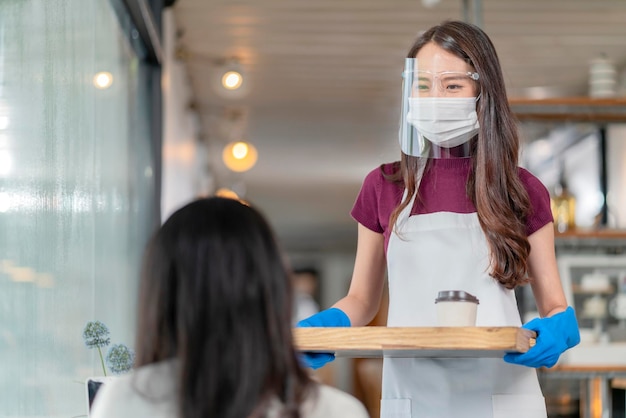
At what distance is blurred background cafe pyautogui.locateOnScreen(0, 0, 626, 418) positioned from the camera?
2.13 metres

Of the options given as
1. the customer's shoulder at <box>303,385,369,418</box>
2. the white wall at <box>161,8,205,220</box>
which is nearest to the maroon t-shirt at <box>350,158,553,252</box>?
the customer's shoulder at <box>303,385,369,418</box>

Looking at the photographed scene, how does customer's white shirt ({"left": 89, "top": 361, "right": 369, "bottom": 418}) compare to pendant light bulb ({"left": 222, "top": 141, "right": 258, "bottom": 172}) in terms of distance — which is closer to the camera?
customer's white shirt ({"left": 89, "top": 361, "right": 369, "bottom": 418})

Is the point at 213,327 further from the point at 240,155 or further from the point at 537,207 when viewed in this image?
the point at 240,155

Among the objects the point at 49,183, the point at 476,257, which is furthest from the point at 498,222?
the point at 49,183

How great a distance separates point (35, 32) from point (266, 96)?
542 centimetres

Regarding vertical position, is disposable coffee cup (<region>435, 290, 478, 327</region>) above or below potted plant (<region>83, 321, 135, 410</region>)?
above

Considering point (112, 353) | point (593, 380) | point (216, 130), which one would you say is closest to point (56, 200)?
point (112, 353)

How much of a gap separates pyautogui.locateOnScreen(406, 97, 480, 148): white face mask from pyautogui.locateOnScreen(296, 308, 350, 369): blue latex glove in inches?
15.1

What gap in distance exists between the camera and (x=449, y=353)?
5.11 ft

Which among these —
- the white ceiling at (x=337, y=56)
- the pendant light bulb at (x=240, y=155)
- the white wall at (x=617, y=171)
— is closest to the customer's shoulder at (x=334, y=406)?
the white ceiling at (x=337, y=56)

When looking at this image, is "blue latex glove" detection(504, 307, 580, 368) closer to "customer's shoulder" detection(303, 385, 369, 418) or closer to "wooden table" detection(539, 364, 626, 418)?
"customer's shoulder" detection(303, 385, 369, 418)

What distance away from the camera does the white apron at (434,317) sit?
1.80 metres

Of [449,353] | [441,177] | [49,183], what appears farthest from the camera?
[49,183]

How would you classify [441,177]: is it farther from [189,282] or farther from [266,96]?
[266,96]
